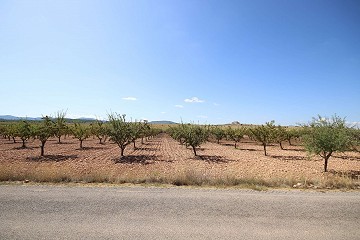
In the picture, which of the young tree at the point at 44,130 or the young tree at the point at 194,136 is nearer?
the young tree at the point at 44,130

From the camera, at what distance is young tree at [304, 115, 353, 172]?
2330 centimetres

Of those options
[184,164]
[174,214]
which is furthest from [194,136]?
[174,214]

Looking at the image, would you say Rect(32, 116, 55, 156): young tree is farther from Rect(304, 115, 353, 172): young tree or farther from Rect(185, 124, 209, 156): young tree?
Rect(304, 115, 353, 172): young tree

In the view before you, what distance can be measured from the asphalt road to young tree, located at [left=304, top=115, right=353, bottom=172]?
13.7 meters

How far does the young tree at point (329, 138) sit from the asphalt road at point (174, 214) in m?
13.7

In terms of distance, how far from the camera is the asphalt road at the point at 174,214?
7.08 m

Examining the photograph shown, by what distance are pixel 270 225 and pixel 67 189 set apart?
8481mm

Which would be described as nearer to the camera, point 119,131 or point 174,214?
point 174,214

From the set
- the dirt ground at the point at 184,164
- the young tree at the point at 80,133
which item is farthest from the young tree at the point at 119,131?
the young tree at the point at 80,133

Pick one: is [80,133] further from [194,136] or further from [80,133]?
[194,136]

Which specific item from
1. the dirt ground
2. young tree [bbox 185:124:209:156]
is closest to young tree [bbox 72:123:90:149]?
the dirt ground

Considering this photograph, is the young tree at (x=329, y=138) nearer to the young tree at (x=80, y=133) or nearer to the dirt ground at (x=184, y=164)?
the dirt ground at (x=184, y=164)

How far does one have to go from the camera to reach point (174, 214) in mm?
8469

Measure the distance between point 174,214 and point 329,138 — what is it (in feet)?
65.8
